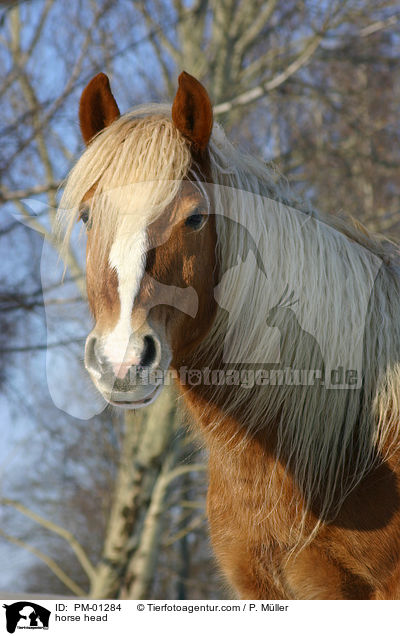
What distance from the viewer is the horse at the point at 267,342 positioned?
87.5 inches

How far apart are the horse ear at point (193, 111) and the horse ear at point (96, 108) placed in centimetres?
32

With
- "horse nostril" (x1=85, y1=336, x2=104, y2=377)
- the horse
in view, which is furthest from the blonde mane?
"horse nostril" (x1=85, y1=336, x2=104, y2=377)

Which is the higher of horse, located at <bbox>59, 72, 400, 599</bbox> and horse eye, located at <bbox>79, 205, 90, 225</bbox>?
horse eye, located at <bbox>79, 205, 90, 225</bbox>

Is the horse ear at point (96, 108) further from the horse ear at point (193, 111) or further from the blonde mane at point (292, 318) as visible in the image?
the horse ear at point (193, 111)

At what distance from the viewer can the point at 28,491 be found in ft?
30.4

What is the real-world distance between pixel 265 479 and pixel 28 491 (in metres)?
7.57

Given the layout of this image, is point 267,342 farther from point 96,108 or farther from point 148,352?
point 96,108

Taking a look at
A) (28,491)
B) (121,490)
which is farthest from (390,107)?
(28,491)

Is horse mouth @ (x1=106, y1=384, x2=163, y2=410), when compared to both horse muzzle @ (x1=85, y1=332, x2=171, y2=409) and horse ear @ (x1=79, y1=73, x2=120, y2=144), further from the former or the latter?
horse ear @ (x1=79, y1=73, x2=120, y2=144)

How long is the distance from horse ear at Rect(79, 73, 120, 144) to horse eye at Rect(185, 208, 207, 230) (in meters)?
0.58

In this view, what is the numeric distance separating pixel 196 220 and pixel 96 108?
66 cm

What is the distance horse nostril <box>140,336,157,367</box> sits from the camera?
77.2 inches

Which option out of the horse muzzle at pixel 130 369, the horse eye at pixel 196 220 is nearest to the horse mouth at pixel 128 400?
the horse muzzle at pixel 130 369
